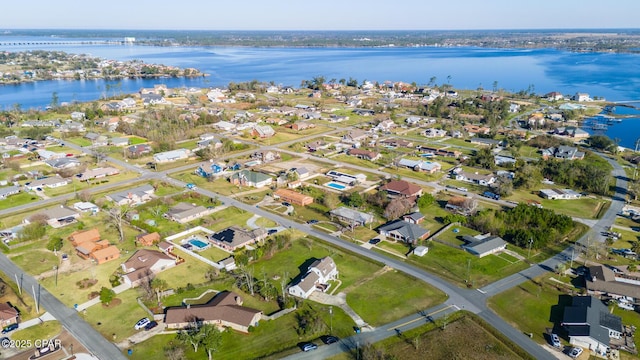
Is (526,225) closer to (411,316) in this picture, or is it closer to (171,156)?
(411,316)

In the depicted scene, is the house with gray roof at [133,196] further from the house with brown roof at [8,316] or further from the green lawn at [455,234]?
the green lawn at [455,234]

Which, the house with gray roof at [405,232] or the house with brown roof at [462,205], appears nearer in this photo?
the house with gray roof at [405,232]

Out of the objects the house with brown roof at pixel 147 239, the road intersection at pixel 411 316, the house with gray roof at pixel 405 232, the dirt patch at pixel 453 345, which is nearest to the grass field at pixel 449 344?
the dirt patch at pixel 453 345

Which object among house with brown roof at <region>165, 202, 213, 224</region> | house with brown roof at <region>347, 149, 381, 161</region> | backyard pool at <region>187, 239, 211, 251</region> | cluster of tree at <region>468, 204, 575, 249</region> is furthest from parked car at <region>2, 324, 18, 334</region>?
house with brown roof at <region>347, 149, 381, 161</region>

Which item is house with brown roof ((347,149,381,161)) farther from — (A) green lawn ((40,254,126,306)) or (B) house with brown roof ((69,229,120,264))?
(A) green lawn ((40,254,126,306))

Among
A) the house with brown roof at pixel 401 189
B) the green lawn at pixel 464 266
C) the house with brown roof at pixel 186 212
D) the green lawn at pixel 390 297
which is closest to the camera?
the green lawn at pixel 390 297

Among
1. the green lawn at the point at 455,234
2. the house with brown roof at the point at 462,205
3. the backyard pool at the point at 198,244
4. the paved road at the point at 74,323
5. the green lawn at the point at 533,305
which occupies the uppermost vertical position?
the house with brown roof at the point at 462,205

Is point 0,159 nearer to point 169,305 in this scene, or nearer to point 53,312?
point 53,312
